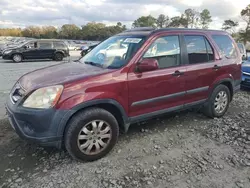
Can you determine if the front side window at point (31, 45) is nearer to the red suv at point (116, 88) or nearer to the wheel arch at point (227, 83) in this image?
the red suv at point (116, 88)

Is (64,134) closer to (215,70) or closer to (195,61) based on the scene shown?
(195,61)

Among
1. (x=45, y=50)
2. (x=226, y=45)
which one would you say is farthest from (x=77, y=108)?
(x=45, y=50)

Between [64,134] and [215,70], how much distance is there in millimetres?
3060

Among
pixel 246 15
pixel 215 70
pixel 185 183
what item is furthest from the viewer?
pixel 246 15

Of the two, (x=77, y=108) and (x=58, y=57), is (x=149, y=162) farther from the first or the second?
(x=58, y=57)

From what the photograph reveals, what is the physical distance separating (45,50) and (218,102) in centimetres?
1563

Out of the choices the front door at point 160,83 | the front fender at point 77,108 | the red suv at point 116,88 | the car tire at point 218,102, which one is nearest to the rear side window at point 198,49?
the red suv at point 116,88

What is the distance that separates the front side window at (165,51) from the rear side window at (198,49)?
283 millimetres

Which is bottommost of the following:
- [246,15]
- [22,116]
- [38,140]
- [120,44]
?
[38,140]

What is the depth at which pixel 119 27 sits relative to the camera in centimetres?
4547

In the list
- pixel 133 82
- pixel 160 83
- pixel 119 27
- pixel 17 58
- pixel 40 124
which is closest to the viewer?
pixel 40 124

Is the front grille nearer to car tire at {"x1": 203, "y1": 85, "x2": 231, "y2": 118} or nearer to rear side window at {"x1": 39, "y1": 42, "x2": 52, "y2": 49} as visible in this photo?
car tire at {"x1": 203, "y1": 85, "x2": 231, "y2": 118}

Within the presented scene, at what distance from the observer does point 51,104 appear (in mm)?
2834

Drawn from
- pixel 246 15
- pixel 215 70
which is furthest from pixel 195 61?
pixel 246 15
